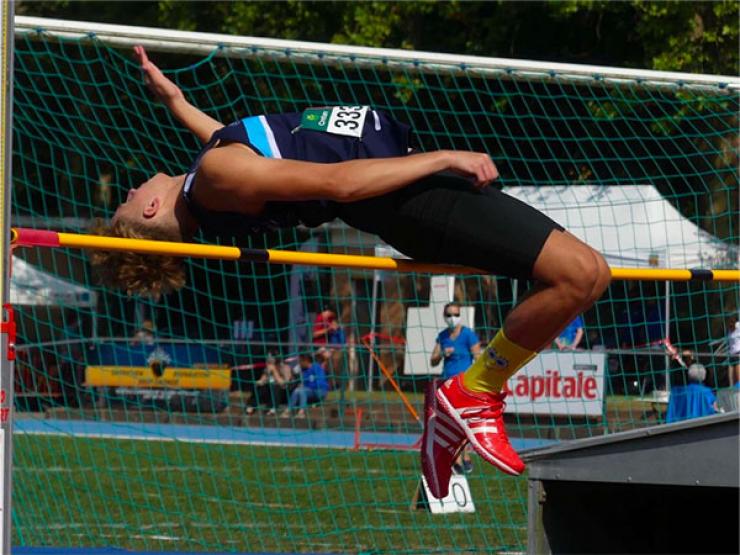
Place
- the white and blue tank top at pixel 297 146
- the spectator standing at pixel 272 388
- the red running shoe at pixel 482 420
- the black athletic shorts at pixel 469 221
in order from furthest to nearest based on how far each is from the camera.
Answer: the spectator standing at pixel 272 388, the red running shoe at pixel 482 420, the white and blue tank top at pixel 297 146, the black athletic shorts at pixel 469 221

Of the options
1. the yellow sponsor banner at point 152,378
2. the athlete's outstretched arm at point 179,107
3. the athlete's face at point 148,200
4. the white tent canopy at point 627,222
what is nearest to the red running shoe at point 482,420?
the athlete's face at point 148,200

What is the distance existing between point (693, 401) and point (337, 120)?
24.8 feet

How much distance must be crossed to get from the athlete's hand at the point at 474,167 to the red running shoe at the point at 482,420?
2.55ft

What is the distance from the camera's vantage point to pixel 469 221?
4.14m

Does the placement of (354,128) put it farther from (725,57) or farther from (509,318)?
(725,57)

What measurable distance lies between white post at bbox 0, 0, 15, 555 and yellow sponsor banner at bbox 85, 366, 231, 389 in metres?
12.3

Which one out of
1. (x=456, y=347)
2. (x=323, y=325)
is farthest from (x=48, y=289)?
(x=456, y=347)

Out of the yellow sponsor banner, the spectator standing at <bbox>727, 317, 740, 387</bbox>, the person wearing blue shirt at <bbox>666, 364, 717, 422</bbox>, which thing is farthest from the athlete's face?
the yellow sponsor banner

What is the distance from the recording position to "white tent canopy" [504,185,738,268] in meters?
10.6

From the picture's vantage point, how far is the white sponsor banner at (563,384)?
12.6 meters

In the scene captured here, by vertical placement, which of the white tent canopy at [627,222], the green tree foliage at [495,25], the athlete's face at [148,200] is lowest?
the white tent canopy at [627,222]

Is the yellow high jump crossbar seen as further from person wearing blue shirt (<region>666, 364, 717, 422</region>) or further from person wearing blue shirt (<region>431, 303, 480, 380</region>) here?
person wearing blue shirt (<region>431, 303, 480, 380</region>)

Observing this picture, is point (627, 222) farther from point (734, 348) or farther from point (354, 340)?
point (354, 340)

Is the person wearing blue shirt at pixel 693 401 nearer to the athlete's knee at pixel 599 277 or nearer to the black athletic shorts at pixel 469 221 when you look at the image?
the athlete's knee at pixel 599 277
